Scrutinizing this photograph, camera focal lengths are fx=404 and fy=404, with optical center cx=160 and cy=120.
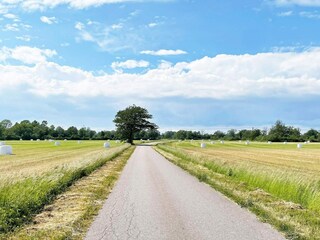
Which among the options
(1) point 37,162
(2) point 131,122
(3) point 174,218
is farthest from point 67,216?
(2) point 131,122

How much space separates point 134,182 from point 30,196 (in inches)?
295

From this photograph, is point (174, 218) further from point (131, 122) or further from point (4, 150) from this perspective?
point (131, 122)

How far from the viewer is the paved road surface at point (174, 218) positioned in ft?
27.8

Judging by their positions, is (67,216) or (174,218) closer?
(174,218)

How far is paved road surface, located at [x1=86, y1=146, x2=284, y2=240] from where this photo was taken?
8.48 metres

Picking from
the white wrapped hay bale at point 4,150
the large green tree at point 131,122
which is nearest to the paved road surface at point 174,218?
the white wrapped hay bale at point 4,150

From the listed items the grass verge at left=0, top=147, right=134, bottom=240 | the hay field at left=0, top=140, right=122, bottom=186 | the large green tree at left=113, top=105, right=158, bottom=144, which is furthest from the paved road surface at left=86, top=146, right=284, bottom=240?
the large green tree at left=113, top=105, right=158, bottom=144

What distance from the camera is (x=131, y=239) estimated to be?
805cm

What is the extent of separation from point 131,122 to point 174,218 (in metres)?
113

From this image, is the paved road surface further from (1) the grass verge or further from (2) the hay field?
(2) the hay field

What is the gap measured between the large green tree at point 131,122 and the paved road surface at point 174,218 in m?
105

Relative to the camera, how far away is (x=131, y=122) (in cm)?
12288

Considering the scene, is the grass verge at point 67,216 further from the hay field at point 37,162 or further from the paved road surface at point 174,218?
the hay field at point 37,162

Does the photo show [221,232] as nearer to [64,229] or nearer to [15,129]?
[64,229]
